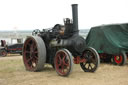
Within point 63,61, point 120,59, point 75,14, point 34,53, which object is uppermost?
point 75,14

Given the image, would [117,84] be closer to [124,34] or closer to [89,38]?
[124,34]

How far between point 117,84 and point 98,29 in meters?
6.14

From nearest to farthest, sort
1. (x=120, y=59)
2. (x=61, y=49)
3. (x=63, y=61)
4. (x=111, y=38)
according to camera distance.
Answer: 1. (x=63, y=61)
2. (x=61, y=49)
3. (x=120, y=59)
4. (x=111, y=38)

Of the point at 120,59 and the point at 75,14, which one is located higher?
the point at 75,14

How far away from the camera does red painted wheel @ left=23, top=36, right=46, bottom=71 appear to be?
24.7 ft

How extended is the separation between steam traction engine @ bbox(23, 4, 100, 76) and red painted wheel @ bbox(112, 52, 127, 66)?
283 cm

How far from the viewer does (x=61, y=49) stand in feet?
22.1

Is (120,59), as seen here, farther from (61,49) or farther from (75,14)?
(61,49)

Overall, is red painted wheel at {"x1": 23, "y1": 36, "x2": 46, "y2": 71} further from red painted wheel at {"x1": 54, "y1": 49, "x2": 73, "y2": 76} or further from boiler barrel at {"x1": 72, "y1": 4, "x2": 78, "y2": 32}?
boiler barrel at {"x1": 72, "y1": 4, "x2": 78, "y2": 32}

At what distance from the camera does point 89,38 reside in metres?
12.1

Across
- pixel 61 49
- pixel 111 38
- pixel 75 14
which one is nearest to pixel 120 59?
pixel 111 38

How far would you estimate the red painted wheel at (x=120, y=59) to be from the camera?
9.77 meters

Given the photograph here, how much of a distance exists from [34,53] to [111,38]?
4597 millimetres

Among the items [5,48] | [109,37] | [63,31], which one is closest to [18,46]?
[5,48]
